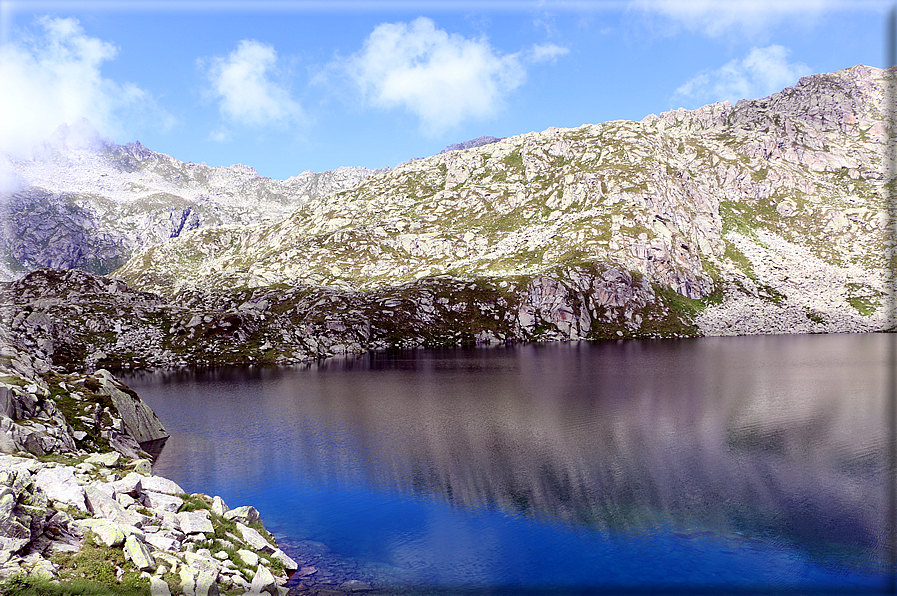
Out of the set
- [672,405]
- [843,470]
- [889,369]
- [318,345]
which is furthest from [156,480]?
[318,345]

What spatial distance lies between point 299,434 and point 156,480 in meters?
35.0

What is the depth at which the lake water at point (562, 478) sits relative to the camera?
1362 inches

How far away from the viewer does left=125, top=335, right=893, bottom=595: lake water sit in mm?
34594

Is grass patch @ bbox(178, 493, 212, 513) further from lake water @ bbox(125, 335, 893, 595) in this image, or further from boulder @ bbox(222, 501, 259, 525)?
lake water @ bbox(125, 335, 893, 595)

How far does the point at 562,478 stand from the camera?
5125cm

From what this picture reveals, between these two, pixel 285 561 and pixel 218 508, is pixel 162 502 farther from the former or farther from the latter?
pixel 285 561

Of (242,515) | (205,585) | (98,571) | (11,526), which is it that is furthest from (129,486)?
(205,585)

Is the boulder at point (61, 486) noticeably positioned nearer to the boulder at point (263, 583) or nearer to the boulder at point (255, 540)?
the boulder at point (255, 540)

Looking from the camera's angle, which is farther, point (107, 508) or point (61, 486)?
point (61, 486)

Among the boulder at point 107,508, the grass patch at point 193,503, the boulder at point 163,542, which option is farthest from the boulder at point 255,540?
the boulder at point 107,508

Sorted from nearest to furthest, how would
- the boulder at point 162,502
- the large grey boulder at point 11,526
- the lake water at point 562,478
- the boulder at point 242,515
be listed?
the large grey boulder at point 11,526
the boulder at point 162,502
the lake water at point 562,478
the boulder at point 242,515

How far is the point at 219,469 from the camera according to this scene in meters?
56.8

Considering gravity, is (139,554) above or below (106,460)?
above

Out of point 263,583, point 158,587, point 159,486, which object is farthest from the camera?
point 159,486
